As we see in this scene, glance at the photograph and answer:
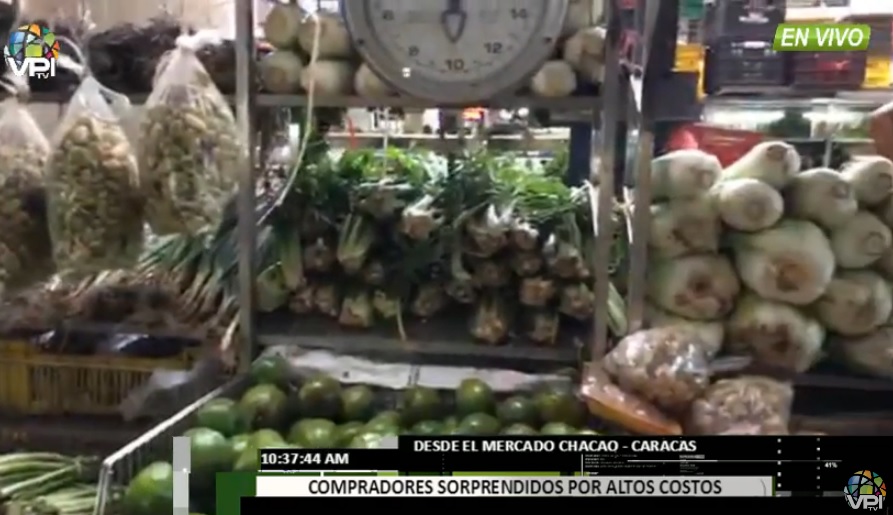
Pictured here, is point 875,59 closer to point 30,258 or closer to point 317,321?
point 317,321

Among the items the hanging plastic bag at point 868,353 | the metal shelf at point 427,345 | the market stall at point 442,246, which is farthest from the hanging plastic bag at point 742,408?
the metal shelf at point 427,345

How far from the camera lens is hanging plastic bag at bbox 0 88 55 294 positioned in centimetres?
127

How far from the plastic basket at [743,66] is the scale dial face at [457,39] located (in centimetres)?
19

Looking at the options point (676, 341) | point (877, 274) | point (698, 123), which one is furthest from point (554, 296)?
point (877, 274)

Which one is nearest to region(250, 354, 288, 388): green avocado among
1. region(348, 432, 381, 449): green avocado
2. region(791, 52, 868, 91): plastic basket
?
region(348, 432, 381, 449): green avocado

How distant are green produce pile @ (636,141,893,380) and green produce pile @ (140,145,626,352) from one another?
152 millimetres

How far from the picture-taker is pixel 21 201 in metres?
1.28

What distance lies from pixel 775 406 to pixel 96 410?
0.92m

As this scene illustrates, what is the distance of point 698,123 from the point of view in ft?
4.01

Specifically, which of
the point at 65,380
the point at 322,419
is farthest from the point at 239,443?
the point at 65,380

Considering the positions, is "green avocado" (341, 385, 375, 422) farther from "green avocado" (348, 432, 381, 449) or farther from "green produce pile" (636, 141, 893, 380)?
"green produce pile" (636, 141, 893, 380)

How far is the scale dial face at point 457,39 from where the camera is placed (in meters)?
1.16

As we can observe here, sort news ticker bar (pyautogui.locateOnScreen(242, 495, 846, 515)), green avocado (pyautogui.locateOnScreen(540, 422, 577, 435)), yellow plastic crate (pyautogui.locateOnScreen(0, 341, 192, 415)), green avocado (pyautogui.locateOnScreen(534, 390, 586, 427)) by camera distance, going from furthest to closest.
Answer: yellow plastic crate (pyautogui.locateOnScreen(0, 341, 192, 415)) → green avocado (pyautogui.locateOnScreen(534, 390, 586, 427)) → green avocado (pyautogui.locateOnScreen(540, 422, 577, 435)) → news ticker bar (pyautogui.locateOnScreen(242, 495, 846, 515))

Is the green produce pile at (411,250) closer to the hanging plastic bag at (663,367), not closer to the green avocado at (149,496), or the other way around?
the hanging plastic bag at (663,367)
